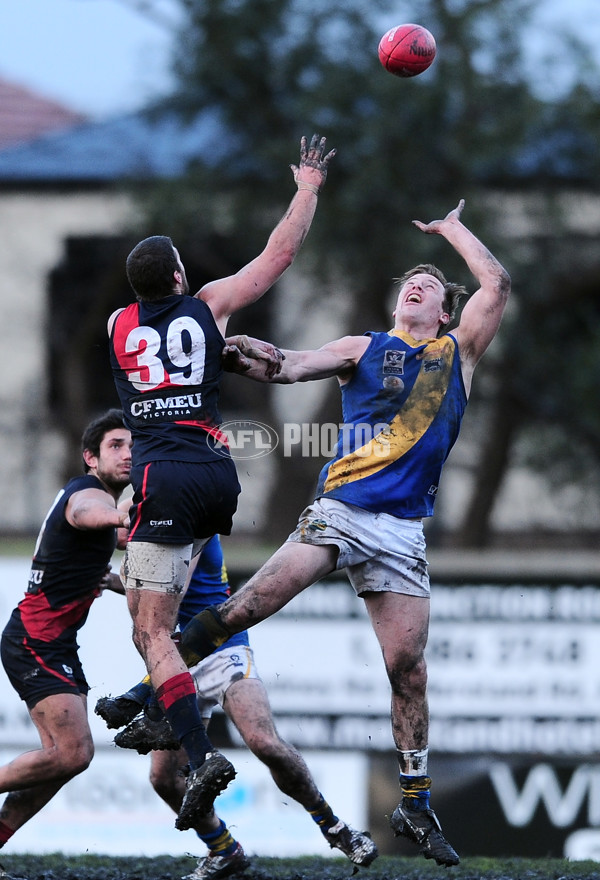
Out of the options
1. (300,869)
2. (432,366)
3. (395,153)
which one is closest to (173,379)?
(432,366)

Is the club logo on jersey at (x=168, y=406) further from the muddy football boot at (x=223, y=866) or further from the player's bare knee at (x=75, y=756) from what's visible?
the muddy football boot at (x=223, y=866)

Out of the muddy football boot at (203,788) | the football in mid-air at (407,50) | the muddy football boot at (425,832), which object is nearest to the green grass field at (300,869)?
the muddy football boot at (425,832)

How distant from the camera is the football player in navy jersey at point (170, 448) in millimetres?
5691

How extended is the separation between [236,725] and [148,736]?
0.80 metres

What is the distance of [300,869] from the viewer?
7305 mm

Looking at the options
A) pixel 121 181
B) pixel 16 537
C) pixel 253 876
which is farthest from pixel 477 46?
pixel 253 876

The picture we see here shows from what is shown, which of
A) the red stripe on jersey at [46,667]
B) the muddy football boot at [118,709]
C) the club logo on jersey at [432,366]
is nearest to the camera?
the muddy football boot at [118,709]

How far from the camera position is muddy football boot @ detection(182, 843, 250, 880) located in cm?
648

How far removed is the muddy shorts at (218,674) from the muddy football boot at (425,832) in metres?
1.07

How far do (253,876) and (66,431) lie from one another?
10.6 metres

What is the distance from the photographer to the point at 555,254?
51.7 ft

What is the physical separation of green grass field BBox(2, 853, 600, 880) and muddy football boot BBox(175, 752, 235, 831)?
134cm

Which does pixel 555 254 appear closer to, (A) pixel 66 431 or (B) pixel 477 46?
(B) pixel 477 46

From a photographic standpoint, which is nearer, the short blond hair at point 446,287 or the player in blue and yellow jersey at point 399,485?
the player in blue and yellow jersey at point 399,485
